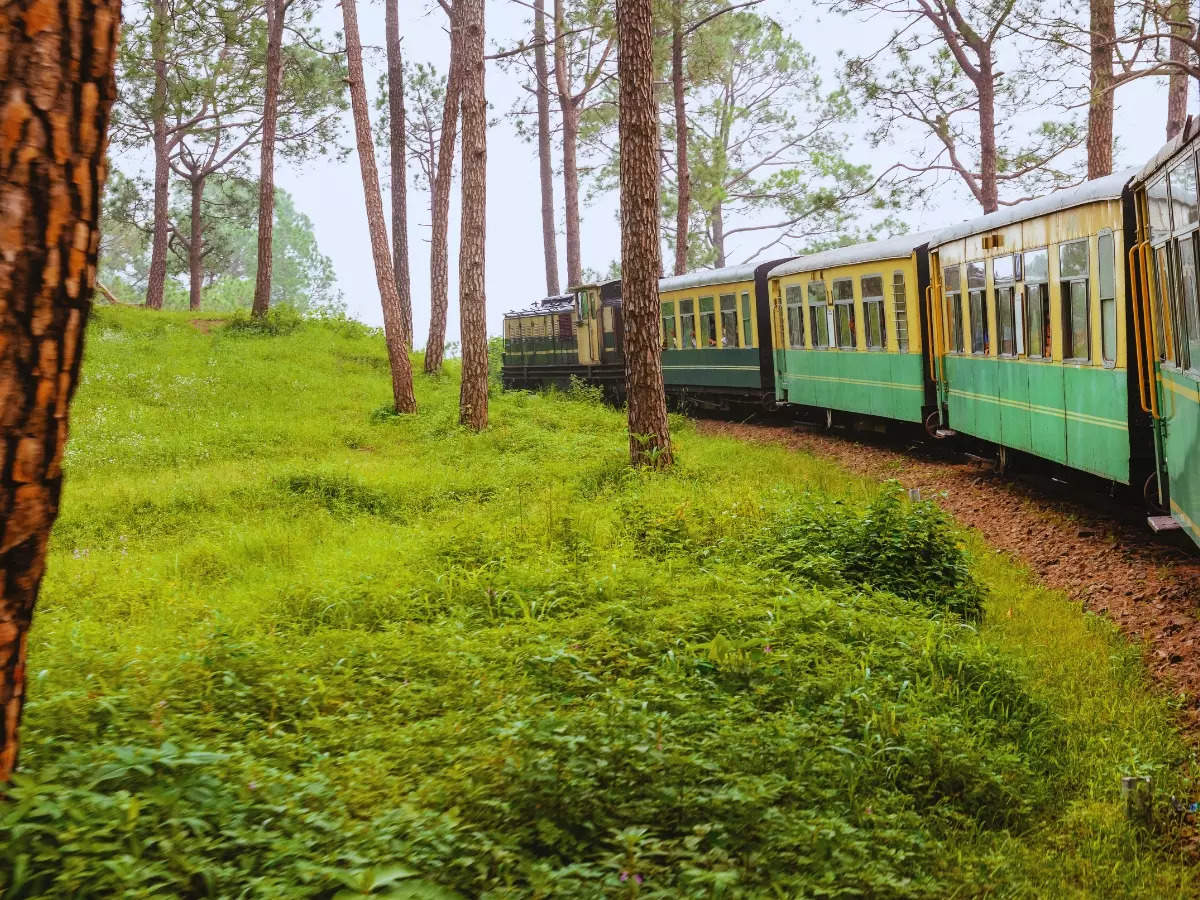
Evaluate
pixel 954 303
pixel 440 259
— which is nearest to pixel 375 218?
pixel 440 259

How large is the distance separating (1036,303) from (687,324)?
534 inches

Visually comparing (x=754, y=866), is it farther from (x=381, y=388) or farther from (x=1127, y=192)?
(x=381, y=388)

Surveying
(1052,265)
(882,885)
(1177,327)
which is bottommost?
(882,885)

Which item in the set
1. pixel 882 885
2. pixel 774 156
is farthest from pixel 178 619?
pixel 774 156

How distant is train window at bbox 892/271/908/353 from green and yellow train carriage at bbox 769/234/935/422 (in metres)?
0.01

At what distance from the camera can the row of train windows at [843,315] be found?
54.2ft

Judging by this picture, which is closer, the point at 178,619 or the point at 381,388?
the point at 178,619

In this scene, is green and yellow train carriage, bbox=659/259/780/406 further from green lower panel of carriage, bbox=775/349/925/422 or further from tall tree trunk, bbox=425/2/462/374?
tall tree trunk, bbox=425/2/462/374

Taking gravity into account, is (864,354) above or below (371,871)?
above

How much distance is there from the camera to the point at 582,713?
4797 mm

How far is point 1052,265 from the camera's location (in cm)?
1061

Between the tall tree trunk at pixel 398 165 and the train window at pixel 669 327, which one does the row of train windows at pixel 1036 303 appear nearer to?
the train window at pixel 669 327

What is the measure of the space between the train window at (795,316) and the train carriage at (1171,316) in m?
11.1

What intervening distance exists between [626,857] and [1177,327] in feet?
18.2
